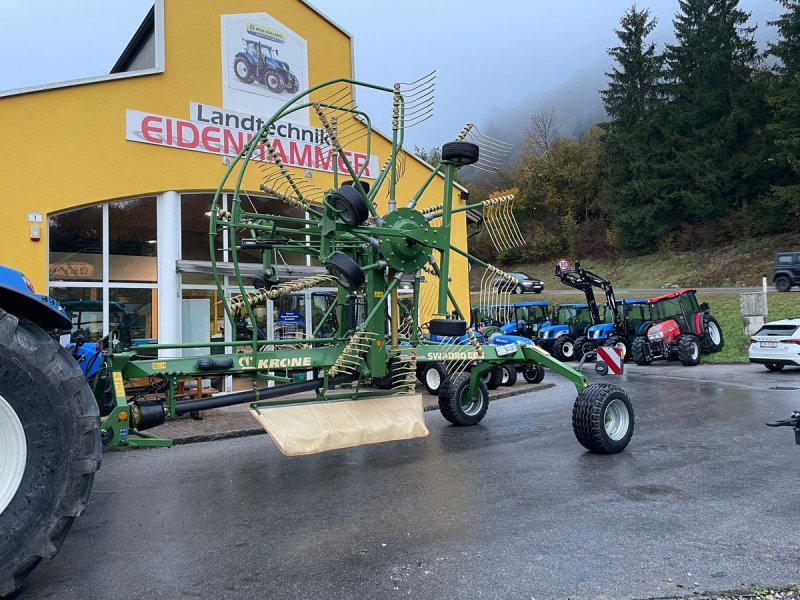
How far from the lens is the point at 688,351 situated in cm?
1816

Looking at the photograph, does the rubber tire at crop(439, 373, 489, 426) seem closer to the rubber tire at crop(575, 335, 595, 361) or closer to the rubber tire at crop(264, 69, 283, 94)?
the rubber tire at crop(264, 69, 283, 94)

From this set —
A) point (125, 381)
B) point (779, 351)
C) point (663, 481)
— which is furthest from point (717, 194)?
point (125, 381)

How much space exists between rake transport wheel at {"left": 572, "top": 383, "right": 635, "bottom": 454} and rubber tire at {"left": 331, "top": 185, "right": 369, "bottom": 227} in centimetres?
326

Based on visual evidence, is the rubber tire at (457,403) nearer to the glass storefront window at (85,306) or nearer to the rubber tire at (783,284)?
the glass storefront window at (85,306)

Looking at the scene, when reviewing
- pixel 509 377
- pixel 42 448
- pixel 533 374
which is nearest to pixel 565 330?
pixel 533 374

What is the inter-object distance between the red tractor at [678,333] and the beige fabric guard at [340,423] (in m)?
14.2

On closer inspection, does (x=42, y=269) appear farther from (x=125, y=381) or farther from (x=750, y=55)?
(x=750, y=55)

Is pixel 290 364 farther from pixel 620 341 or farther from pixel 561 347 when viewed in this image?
pixel 561 347

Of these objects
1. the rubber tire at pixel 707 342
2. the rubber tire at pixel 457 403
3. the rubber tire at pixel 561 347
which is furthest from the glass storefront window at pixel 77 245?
the rubber tire at pixel 707 342

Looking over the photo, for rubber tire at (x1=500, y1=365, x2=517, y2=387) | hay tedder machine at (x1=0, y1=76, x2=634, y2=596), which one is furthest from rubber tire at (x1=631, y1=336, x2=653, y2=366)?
hay tedder machine at (x1=0, y1=76, x2=634, y2=596)

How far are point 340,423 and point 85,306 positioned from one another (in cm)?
660

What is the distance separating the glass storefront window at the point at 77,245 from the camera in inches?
399

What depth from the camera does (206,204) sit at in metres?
11.9

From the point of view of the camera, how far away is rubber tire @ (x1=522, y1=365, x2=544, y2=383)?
14555 millimetres
